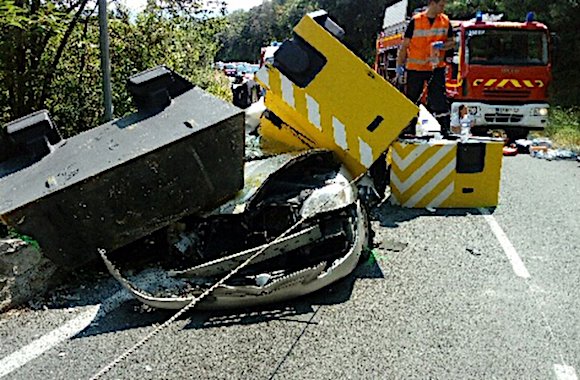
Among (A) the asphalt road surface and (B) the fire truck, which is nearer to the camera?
(A) the asphalt road surface

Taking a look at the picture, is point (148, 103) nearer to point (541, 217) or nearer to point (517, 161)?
point (541, 217)

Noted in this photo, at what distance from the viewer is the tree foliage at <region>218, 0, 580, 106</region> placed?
2127 cm

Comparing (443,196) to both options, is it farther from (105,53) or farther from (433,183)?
(105,53)

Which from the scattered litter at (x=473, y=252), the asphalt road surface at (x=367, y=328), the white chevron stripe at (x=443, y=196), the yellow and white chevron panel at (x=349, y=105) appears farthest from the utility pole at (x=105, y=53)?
the scattered litter at (x=473, y=252)

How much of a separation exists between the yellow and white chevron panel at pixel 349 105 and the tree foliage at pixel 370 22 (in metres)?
0.30

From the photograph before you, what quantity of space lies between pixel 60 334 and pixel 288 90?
296 centimetres

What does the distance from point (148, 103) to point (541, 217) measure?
4.04 metres

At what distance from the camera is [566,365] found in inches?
134

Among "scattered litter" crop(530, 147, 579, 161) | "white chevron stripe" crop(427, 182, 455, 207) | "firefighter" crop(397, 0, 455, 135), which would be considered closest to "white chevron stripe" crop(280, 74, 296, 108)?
"white chevron stripe" crop(427, 182, 455, 207)

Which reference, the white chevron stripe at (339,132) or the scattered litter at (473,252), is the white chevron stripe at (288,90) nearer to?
the white chevron stripe at (339,132)

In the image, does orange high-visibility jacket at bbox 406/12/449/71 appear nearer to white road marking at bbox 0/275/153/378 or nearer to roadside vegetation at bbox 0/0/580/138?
roadside vegetation at bbox 0/0/580/138

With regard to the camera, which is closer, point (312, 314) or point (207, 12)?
point (312, 314)

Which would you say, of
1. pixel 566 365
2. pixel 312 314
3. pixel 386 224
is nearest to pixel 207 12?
pixel 386 224

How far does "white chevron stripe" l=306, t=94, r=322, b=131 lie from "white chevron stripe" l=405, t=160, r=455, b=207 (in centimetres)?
157
